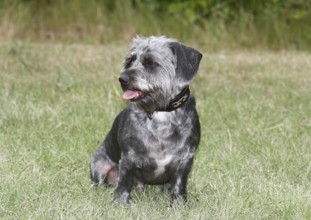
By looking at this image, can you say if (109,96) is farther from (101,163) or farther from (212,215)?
(212,215)

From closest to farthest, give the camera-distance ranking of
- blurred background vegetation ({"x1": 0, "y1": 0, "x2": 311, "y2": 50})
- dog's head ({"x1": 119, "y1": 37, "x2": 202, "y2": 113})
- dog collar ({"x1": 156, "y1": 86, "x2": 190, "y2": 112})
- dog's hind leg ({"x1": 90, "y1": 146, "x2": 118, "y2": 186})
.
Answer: dog's head ({"x1": 119, "y1": 37, "x2": 202, "y2": 113}), dog collar ({"x1": 156, "y1": 86, "x2": 190, "y2": 112}), dog's hind leg ({"x1": 90, "y1": 146, "x2": 118, "y2": 186}), blurred background vegetation ({"x1": 0, "y1": 0, "x2": 311, "y2": 50})

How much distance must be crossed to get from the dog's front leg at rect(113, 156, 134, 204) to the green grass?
0.10m

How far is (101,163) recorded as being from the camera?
6.23 m

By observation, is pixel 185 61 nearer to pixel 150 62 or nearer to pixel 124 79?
pixel 150 62

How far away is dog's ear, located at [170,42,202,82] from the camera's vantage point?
564 centimetres

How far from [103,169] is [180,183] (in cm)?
76

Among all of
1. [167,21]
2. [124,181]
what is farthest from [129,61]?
[167,21]

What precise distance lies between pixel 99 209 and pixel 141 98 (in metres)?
0.87

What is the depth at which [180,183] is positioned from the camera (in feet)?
18.8

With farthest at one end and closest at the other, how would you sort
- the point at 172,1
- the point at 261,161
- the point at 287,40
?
the point at 172,1
the point at 287,40
the point at 261,161

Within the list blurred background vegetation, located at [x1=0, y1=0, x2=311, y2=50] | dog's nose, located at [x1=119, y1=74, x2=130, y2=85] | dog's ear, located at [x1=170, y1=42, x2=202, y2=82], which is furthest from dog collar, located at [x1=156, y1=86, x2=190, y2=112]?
blurred background vegetation, located at [x1=0, y1=0, x2=311, y2=50]

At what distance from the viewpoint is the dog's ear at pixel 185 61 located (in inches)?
222

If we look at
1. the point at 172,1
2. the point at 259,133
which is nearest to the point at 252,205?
the point at 259,133

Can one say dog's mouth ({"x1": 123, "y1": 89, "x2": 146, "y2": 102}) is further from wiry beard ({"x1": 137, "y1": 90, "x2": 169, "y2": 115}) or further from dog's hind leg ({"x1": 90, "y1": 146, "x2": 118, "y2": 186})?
dog's hind leg ({"x1": 90, "y1": 146, "x2": 118, "y2": 186})
